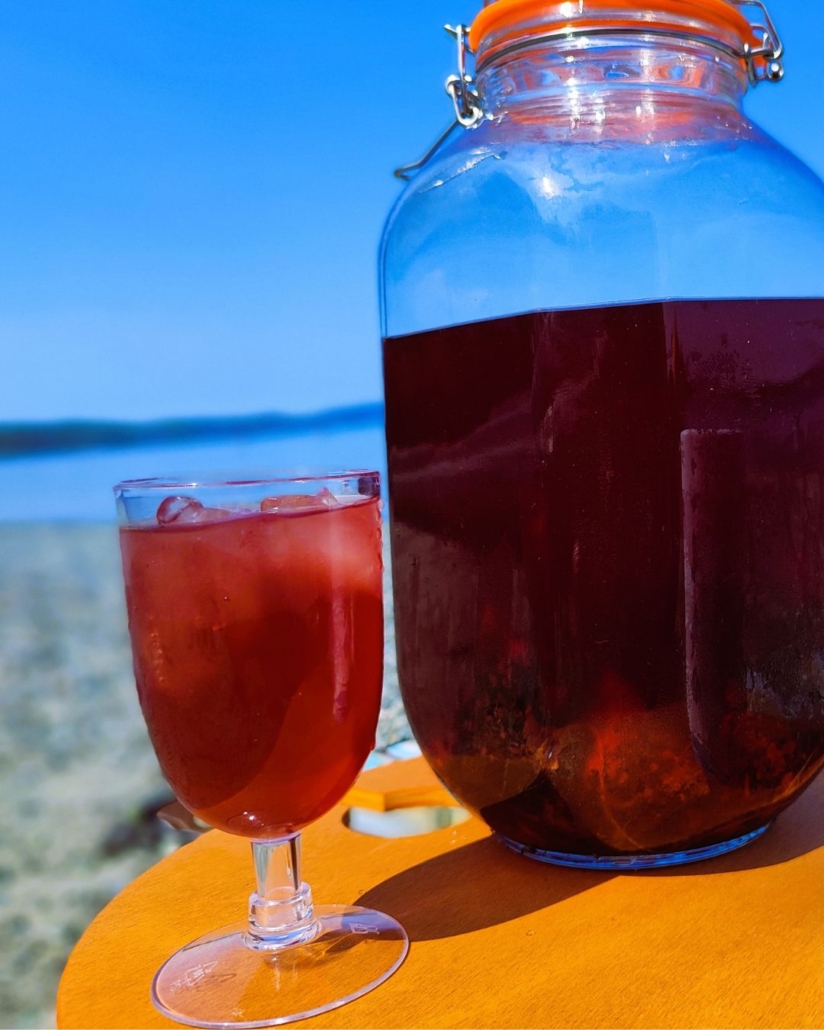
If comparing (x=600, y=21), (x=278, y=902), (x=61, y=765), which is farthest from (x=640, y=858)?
(x=61, y=765)

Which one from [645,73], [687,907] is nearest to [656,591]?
[687,907]

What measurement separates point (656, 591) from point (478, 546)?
0.09 meters

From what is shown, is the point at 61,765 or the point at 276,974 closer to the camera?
the point at 276,974

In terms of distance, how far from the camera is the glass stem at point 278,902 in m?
0.50

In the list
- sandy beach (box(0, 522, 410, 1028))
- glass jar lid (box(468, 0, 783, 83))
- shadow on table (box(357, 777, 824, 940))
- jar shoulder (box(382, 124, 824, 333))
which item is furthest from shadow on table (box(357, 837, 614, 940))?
sandy beach (box(0, 522, 410, 1028))

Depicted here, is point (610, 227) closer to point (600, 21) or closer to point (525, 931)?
point (600, 21)

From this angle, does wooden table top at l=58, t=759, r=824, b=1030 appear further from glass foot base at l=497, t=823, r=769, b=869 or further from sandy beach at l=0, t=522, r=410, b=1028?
sandy beach at l=0, t=522, r=410, b=1028

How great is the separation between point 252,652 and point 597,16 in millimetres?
378

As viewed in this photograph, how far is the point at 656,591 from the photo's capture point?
50 cm

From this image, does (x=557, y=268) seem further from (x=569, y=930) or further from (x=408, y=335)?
(x=569, y=930)

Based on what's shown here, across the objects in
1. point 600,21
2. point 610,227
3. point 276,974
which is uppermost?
point 600,21

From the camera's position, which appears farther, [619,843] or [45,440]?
[45,440]

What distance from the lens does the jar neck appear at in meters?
0.55

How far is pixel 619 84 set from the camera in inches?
21.7
